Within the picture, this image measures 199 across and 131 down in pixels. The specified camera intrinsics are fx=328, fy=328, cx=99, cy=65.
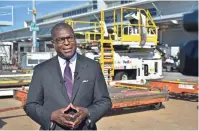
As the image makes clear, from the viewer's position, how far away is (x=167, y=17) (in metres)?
33.2

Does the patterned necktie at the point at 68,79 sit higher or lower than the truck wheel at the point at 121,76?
higher

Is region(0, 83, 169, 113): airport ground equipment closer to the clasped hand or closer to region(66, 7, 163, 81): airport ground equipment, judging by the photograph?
region(66, 7, 163, 81): airport ground equipment

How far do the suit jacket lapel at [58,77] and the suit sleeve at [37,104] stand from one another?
0.09m

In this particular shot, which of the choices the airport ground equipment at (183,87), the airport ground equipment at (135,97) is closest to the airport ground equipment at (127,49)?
the airport ground equipment at (183,87)

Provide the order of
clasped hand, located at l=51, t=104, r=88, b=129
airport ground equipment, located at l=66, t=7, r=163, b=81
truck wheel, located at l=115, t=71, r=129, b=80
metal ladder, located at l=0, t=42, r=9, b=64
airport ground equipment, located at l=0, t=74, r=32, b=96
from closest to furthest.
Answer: clasped hand, located at l=51, t=104, r=88, b=129 → airport ground equipment, located at l=0, t=74, r=32, b=96 → airport ground equipment, located at l=66, t=7, r=163, b=81 → truck wheel, located at l=115, t=71, r=129, b=80 → metal ladder, located at l=0, t=42, r=9, b=64

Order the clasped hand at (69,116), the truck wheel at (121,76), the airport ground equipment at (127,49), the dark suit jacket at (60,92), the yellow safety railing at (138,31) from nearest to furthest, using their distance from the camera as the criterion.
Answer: the clasped hand at (69,116), the dark suit jacket at (60,92), the airport ground equipment at (127,49), the truck wheel at (121,76), the yellow safety railing at (138,31)

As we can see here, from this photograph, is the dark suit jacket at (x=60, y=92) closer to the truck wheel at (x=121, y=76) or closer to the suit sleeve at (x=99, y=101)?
the suit sleeve at (x=99, y=101)

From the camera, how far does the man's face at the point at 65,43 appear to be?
2184mm

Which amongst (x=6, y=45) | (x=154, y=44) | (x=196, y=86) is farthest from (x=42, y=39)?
(x=196, y=86)

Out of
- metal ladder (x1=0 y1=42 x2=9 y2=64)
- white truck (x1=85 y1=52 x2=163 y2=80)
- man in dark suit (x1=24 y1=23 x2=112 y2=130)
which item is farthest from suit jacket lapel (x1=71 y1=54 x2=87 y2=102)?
metal ladder (x1=0 y1=42 x2=9 y2=64)

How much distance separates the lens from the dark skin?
2004mm

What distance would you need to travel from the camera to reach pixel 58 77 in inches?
85.0

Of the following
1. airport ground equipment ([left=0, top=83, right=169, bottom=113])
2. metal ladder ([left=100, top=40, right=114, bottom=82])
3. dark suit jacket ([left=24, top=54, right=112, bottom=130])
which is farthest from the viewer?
metal ladder ([left=100, top=40, right=114, bottom=82])

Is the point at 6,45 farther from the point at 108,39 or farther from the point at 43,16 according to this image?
the point at 43,16
